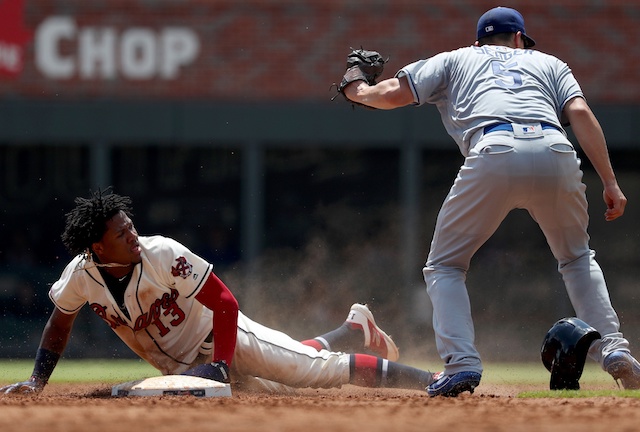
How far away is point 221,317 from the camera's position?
17.8 ft

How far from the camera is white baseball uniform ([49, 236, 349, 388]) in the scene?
5.41 meters

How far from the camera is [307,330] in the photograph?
10711 mm

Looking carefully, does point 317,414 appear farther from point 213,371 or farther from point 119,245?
point 119,245

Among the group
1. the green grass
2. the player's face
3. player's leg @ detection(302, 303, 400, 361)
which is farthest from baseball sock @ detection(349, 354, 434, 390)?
the green grass

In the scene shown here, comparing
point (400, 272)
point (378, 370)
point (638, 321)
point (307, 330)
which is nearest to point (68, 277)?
point (378, 370)

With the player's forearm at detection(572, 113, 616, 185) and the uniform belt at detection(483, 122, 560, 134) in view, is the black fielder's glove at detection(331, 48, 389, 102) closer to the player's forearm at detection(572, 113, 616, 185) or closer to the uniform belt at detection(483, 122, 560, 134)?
the uniform belt at detection(483, 122, 560, 134)

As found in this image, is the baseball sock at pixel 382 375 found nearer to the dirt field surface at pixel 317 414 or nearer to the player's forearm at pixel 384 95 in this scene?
the dirt field surface at pixel 317 414

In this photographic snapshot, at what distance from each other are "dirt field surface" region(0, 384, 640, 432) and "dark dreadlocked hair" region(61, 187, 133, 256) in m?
0.79

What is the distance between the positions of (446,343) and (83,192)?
9534mm

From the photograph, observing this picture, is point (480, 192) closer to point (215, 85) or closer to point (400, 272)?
point (400, 272)

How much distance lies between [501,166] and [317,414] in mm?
1529

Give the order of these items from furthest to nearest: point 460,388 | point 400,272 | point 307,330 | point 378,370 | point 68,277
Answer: point 400,272 < point 307,330 < point 378,370 < point 68,277 < point 460,388

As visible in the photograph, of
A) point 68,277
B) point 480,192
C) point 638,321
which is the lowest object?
point 638,321

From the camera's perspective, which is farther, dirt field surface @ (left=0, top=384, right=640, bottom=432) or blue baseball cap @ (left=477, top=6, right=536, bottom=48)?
blue baseball cap @ (left=477, top=6, right=536, bottom=48)
